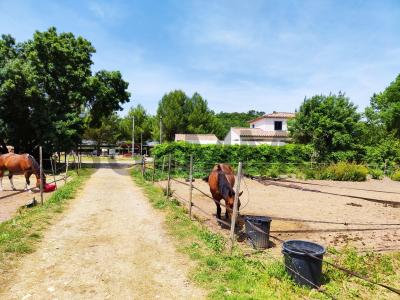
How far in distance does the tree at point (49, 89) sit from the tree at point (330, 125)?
18.0 metres

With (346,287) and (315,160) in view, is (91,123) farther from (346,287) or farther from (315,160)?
(346,287)

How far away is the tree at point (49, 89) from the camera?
22.9 metres

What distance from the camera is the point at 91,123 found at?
3294 cm

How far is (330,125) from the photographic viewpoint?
93.7ft

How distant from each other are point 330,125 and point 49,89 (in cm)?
2364

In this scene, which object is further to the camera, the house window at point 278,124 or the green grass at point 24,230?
the house window at point 278,124

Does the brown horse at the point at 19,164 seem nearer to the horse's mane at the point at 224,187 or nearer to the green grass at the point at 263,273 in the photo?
the horse's mane at the point at 224,187

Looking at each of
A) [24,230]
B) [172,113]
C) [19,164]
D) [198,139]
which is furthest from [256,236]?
[172,113]

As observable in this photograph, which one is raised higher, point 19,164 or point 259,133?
point 259,133

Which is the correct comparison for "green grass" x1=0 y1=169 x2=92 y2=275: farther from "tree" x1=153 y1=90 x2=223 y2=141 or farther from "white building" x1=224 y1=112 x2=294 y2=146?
"tree" x1=153 y1=90 x2=223 y2=141

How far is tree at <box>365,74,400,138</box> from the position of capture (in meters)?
37.2

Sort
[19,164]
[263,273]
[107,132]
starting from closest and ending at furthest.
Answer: [263,273] → [19,164] → [107,132]

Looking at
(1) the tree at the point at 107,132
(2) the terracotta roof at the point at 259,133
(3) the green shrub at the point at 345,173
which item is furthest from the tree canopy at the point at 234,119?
(3) the green shrub at the point at 345,173

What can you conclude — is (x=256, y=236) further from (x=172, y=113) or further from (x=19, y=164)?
(x=172, y=113)
